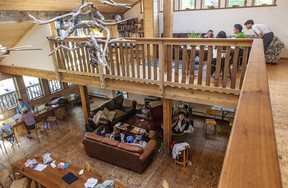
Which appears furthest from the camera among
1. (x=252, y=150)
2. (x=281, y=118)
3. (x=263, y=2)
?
(x=263, y=2)

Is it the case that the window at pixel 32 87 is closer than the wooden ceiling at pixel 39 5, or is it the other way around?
the wooden ceiling at pixel 39 5

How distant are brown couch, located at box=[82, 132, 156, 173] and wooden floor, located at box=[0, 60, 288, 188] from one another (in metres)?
0.24

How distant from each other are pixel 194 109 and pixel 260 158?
960 cm

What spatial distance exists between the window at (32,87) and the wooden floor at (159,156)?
261 cm

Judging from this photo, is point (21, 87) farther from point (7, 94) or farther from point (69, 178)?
point (69, 178)

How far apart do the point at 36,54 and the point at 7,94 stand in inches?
140

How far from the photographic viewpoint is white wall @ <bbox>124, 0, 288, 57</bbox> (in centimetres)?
695

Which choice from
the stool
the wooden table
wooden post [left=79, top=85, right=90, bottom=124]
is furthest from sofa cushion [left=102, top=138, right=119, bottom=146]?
wooden post [left=79, top=85, right=90, bottom=124]

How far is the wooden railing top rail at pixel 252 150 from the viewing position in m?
0.39

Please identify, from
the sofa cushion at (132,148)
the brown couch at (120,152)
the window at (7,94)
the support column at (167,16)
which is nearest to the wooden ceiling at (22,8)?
the window at (7,94)

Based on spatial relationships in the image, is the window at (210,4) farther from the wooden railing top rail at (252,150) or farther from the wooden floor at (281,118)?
the wooden railing top rail at (252,150)

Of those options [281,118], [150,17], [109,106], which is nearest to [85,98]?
[109,106]

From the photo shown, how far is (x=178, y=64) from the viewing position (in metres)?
4.97

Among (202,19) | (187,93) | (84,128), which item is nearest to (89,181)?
(187,93)
